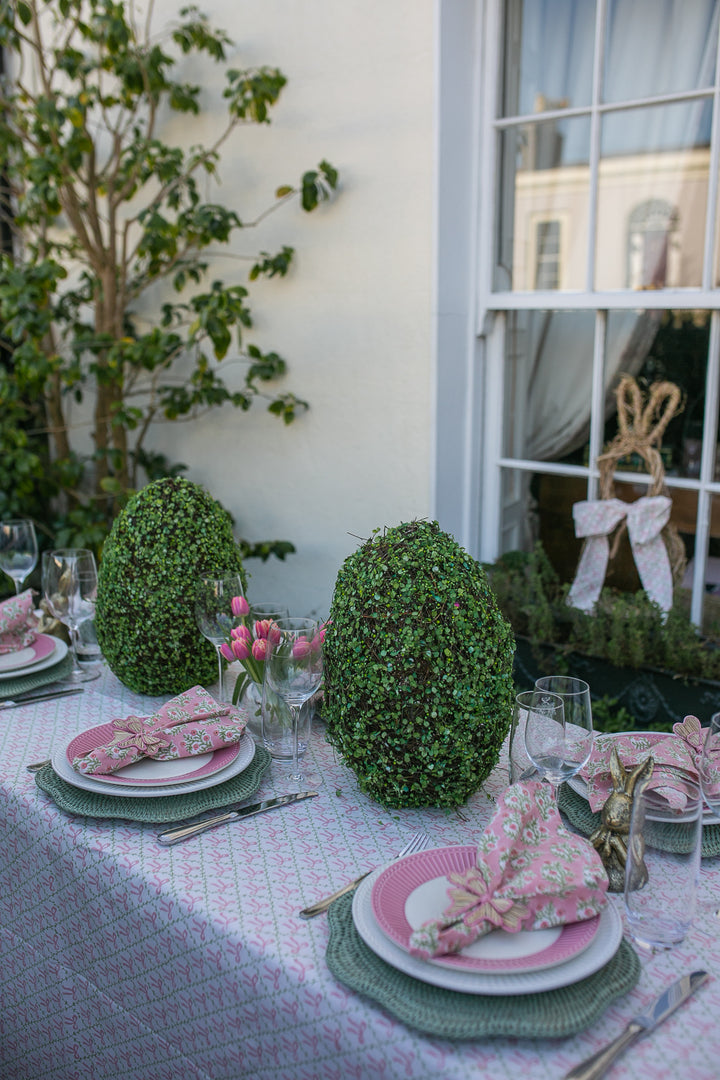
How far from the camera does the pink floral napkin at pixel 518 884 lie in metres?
0.80

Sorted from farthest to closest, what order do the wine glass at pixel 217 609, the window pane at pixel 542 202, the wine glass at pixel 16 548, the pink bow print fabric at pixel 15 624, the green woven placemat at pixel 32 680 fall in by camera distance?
the window pane at pixel 542 202
the wine glass at pixel 16 548
the pink bow print fabric at pixel 15 624
the green woven placemat at pixel 32 680
the wine glass at pixel 217 609

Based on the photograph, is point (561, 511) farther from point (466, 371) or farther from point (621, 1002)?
point (621, 1002)

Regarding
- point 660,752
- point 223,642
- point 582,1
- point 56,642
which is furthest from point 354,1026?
point 582,1

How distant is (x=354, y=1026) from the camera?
2.54 ft

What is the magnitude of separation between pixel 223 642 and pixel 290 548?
1433 mm

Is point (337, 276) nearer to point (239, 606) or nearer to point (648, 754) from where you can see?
point (239, 606)

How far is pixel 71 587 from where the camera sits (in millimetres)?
1509

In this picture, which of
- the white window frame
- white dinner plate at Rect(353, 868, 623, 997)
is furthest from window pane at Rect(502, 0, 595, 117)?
white dinner plate at Rect(353, 868, 623, 997)

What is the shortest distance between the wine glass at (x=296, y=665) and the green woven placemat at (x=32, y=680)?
1.74 ft

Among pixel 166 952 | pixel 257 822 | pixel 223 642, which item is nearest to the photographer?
pixel 166 952

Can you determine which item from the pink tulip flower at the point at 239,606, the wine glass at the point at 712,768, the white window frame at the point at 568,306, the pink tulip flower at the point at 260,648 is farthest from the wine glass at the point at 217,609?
the white window frame at the point at 568,306

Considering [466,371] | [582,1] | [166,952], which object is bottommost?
[166,952]

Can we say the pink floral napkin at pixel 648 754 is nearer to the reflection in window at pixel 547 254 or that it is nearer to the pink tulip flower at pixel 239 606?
the pink tulip flower at pixel 239 606

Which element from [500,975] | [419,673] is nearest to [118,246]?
[419,673]
